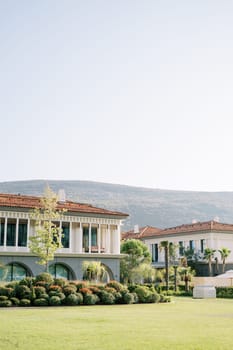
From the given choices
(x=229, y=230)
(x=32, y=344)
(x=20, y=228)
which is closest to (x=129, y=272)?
(x=20, y=228)

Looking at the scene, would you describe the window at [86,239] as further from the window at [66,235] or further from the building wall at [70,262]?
the window at [66,235]

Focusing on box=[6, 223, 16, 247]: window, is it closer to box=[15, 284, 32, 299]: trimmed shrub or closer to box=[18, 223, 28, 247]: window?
box=[18, 223, 28, 247]: window

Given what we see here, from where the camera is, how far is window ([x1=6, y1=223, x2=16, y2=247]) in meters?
48.4

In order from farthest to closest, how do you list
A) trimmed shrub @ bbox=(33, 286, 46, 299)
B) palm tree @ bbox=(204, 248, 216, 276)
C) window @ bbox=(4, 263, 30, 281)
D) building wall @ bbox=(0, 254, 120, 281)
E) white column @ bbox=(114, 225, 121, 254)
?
palm tree @ bbox=(204, 248, 216, 276)
white column @ bbox=(114, 225, 121, 254)
building wall @ bbox=(0, 254, 120, 281)
window @ bbox=(4, 263, 30, 281)
trimmed shrub @ bbox=(33, 286, 46, 299)

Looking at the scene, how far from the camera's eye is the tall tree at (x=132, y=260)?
58125mm

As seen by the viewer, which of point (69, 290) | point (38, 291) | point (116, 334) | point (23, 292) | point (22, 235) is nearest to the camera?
point (116, 334)

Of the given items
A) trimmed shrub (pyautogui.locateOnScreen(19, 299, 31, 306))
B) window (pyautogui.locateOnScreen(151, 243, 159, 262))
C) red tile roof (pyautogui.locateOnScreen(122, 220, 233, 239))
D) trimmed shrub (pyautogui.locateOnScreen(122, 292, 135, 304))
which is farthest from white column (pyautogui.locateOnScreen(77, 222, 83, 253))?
window (pyautogui.locateOnScreen(151, 243, 159, 262))

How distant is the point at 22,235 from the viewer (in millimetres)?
49031

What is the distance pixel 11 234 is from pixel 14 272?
11.9 feet

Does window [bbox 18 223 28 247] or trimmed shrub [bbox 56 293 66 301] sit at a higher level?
window [bbox 18 223 28 247]

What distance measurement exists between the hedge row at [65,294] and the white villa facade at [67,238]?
1338 cm

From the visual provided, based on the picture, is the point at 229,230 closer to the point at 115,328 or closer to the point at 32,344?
the point at 115,328

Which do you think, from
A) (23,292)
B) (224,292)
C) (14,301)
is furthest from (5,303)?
(224,292)

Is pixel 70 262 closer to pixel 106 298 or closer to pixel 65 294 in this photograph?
pixel 106 298
